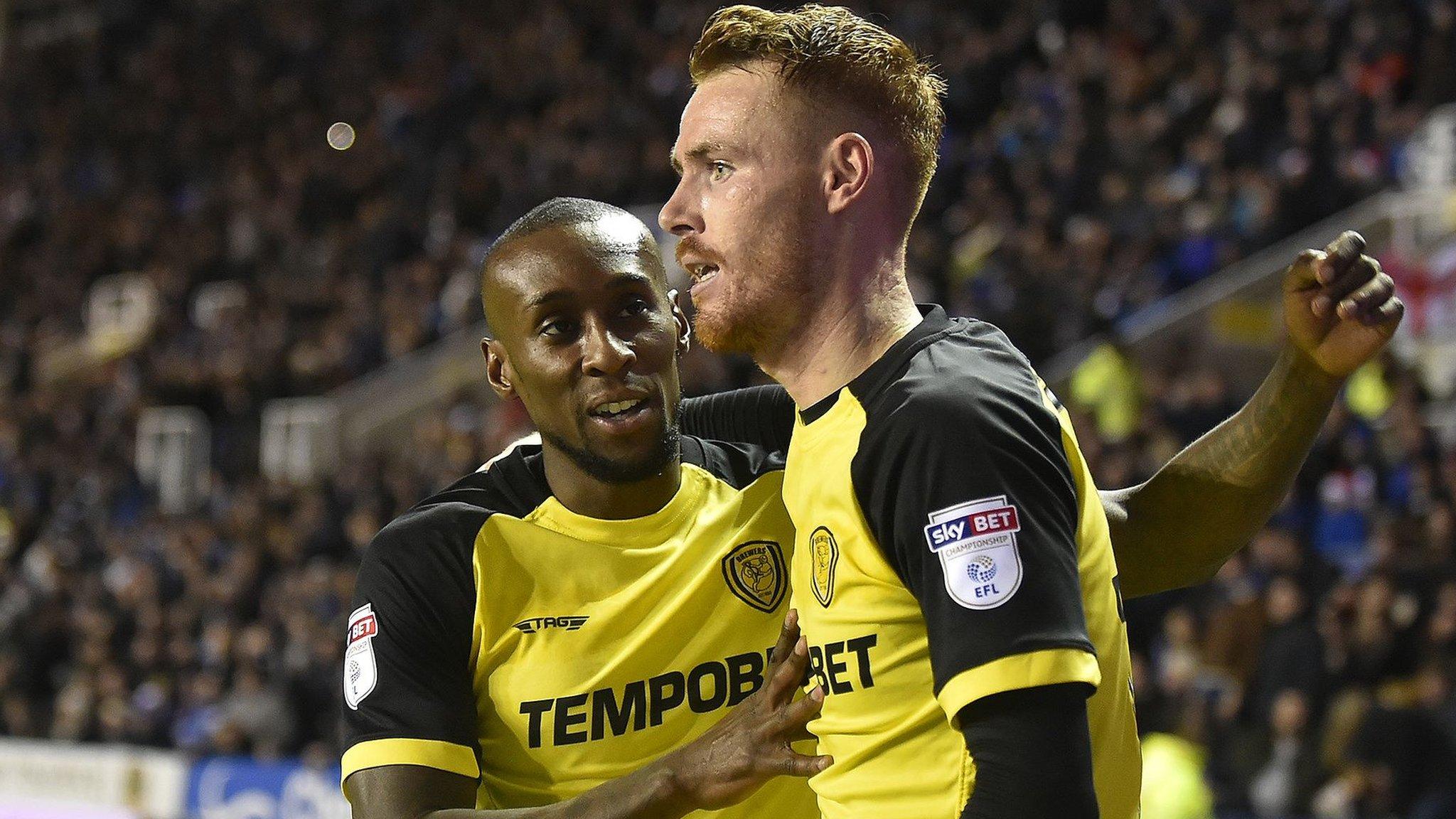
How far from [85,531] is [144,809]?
5.75 metres

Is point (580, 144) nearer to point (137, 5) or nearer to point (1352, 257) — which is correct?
point (137, 5)

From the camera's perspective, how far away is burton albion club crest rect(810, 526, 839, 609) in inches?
92.7

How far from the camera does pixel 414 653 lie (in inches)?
117

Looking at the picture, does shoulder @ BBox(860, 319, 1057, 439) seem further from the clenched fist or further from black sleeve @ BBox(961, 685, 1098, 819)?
the clenched fist

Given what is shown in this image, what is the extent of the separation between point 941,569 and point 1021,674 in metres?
0.16

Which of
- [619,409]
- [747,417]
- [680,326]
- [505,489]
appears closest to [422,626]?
[505,489]

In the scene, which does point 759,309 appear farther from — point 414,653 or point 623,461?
point 414,653

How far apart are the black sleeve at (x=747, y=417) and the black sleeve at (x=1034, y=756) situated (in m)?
1.43

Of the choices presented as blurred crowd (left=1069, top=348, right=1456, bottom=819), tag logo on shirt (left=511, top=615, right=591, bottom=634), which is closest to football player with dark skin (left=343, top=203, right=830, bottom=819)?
tag logo on shirt (left=511, top=615, right=591, bottom=634)

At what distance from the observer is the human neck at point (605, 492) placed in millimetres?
3201

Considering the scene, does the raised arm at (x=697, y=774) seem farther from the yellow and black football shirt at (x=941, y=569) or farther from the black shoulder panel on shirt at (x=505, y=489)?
the black shoulder panel on shirt at (x=505, y=489)

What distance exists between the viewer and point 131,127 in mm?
23750

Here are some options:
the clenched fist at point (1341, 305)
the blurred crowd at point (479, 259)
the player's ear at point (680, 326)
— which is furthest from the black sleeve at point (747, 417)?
the blurred crowd at point (479, 259)

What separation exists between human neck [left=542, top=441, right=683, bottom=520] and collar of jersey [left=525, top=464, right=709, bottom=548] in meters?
0.01
